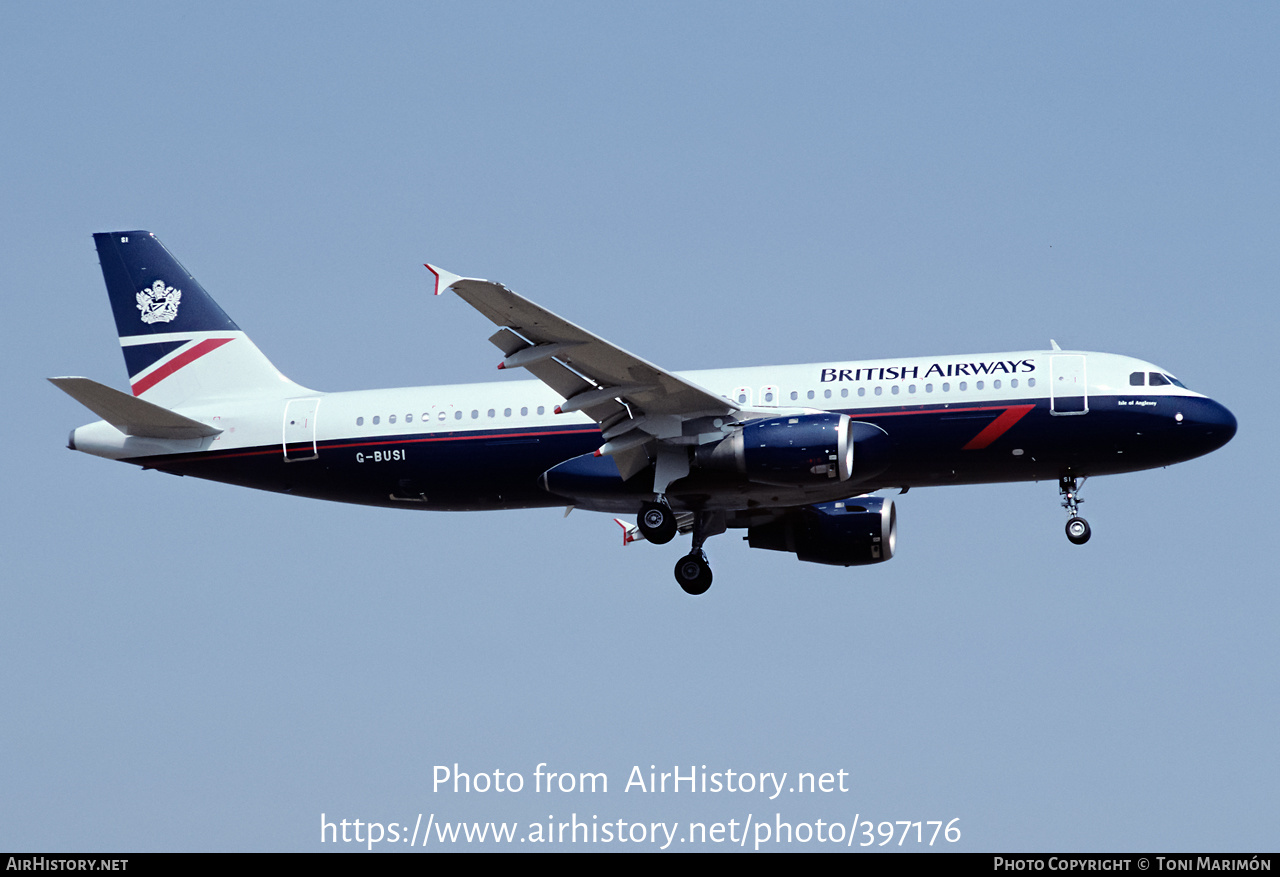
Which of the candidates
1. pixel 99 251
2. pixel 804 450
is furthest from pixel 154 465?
pixel 804 450

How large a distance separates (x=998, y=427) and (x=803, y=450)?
437 centimetres

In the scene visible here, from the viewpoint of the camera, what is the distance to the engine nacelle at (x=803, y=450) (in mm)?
35250

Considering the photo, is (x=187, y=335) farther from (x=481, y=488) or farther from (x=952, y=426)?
(x=952, y=426)

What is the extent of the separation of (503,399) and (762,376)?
6.07 meters

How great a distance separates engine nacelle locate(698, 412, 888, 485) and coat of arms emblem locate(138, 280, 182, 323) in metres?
15.4

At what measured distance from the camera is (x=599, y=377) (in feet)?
117

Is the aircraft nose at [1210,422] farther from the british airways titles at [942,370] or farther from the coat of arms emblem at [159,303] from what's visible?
the coat of arms emblem at [159,303]

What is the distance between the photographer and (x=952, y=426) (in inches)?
1419

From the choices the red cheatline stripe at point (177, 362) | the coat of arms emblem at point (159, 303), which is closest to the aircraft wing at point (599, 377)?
the red cheatline stripe at point (177, 362)

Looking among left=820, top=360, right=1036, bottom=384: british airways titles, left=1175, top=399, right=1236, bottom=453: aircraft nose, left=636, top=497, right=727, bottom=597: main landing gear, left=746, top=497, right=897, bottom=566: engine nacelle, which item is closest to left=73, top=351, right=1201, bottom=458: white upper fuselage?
left=820, top=360, right=1036, bottom=384: british airways titles

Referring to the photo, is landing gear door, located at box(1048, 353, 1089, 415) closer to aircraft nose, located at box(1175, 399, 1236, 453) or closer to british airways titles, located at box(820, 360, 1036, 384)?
A: british airways titles, located at box(820, 360, 1036, 384)
